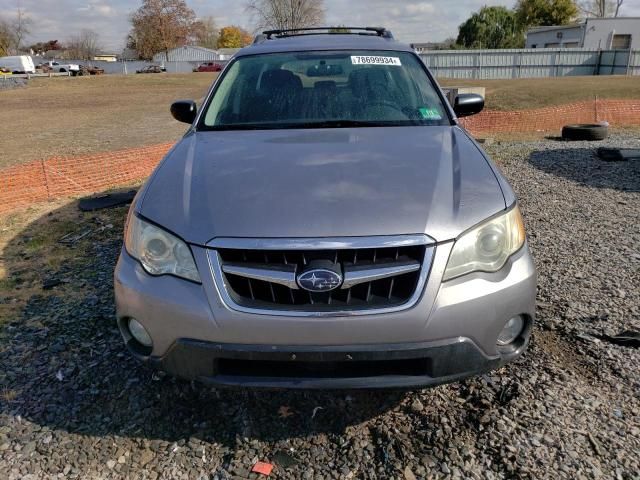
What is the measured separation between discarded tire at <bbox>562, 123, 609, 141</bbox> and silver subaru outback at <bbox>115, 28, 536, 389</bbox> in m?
9.23

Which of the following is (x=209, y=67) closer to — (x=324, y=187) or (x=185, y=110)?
(x=185, y=110)

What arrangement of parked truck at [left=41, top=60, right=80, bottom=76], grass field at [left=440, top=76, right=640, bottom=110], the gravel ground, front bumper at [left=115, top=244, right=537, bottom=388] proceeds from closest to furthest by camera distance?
1. front bumper at [left=115, top=244, right=537, bottom=388]
2. the gravel ground
3. grass field at [left=440, top=76, right=640, bottom=110]
4. parked truck at [left=41, top=60, right=80, bottom=76]

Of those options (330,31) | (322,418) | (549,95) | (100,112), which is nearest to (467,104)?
(330,31)

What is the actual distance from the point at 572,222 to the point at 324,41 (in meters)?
2.96

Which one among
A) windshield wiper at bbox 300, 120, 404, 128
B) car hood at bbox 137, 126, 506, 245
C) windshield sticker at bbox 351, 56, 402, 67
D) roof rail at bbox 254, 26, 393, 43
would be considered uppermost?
roof rail at bbox 254, 26, 393, 43

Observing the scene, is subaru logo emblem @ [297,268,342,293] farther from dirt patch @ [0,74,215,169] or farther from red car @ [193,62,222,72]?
red car @ [193,62,222,72]

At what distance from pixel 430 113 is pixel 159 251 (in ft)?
6.42

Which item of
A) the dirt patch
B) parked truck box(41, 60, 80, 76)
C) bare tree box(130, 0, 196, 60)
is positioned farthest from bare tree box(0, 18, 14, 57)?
the dirt patch

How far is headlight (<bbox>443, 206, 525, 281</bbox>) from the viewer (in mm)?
1981

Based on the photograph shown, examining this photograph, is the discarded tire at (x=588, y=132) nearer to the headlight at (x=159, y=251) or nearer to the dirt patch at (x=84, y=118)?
the dirt patch at (x=84, y=118)

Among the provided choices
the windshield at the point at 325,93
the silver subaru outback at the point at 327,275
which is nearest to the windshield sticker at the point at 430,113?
the windshield at the point at 325,93

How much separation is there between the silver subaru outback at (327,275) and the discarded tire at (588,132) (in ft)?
30.3

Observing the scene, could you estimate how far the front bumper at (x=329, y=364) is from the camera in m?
1.92

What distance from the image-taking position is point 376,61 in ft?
11.9
